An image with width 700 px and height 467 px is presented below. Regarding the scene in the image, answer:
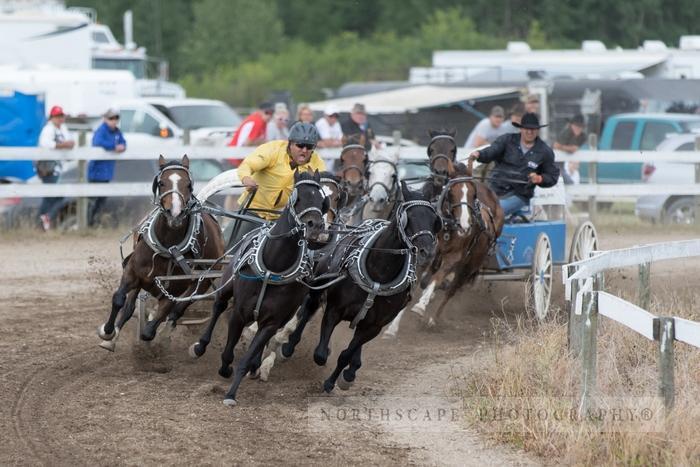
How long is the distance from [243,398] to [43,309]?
4.38 meters

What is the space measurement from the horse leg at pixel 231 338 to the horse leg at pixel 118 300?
113 centimetres

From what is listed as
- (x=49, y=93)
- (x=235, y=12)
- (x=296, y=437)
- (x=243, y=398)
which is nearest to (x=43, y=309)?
(x=243, y=398)

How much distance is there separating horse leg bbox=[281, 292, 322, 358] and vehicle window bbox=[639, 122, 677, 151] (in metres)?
14.2

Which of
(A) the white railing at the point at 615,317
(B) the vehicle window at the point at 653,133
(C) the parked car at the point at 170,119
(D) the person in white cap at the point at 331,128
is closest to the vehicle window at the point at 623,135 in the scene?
(B) the vehicle window at the point at 653,133

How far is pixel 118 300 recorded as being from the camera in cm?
1003

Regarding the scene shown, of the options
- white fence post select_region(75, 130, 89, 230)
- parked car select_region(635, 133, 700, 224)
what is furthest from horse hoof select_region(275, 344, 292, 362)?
parked car select_region(635, 133, 700, 224)

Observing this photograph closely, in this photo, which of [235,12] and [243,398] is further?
[235,12]

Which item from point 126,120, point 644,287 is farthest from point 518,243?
point 126,120

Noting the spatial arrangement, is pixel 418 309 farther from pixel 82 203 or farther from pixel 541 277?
pixel 82 203

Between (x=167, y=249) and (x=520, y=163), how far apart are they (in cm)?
460

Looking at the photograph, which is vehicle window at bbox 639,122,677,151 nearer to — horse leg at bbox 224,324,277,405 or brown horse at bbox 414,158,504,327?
brown horse at bbox 414,158,504,327

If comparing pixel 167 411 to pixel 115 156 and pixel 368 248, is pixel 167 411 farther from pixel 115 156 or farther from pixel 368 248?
pixel 115 156

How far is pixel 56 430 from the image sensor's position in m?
8.02

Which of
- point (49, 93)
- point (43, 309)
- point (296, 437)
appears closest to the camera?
point (296, 437)
